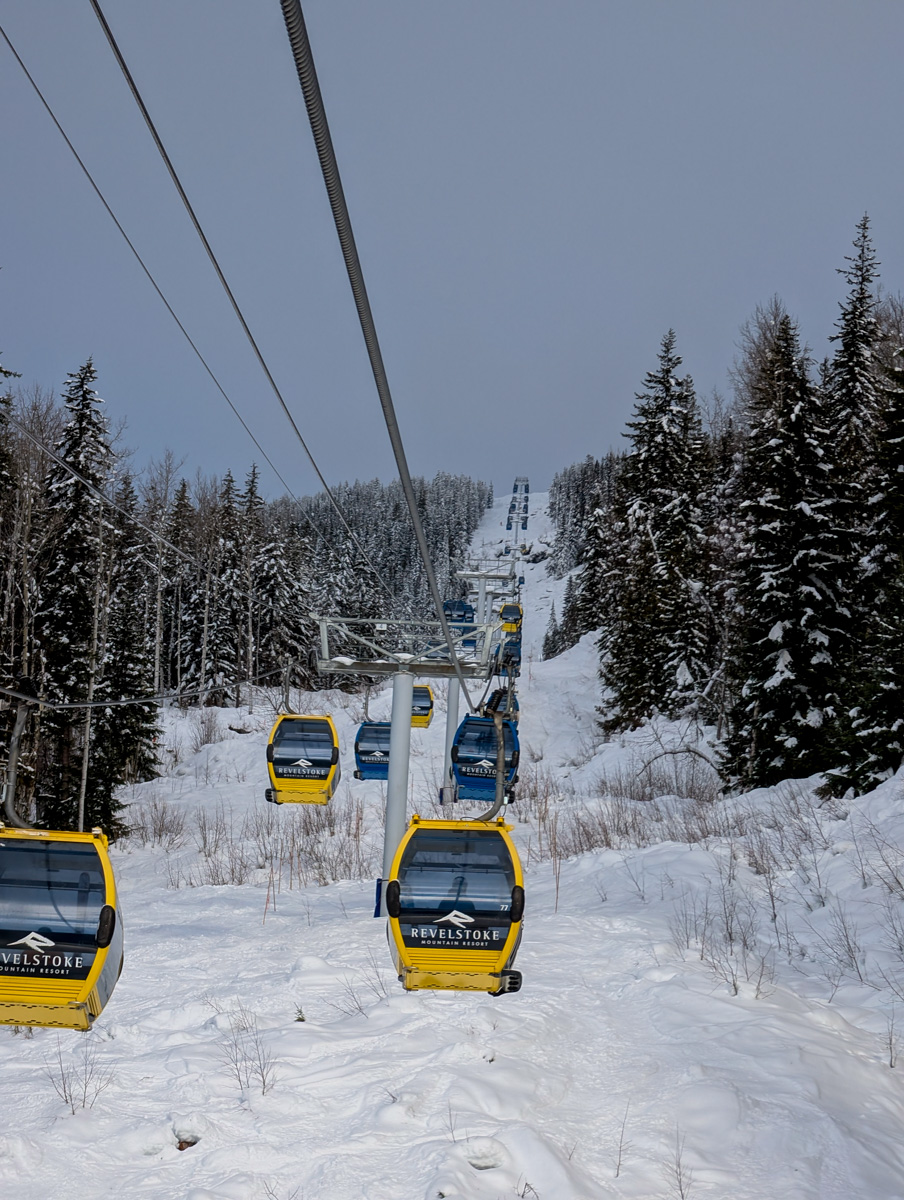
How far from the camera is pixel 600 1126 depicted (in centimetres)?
598

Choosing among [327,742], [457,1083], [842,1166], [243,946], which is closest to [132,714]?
[327,742]

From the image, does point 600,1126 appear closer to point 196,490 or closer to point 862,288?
point 862,288

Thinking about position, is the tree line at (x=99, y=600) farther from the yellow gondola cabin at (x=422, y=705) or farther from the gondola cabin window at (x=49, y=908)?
the yellow gondola cabin at (x=422, y=705)

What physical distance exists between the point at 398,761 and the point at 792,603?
471 inches

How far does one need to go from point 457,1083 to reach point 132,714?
2410 cm

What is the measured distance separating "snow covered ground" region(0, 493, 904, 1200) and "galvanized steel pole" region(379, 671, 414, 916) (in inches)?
54.1

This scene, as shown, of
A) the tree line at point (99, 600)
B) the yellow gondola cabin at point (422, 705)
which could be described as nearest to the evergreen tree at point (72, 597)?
the tree line at point (99, 600)

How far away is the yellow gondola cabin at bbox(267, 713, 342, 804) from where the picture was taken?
14.0 meters

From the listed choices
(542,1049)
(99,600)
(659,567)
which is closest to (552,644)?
(659,567)

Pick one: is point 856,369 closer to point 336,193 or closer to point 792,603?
point 792,603

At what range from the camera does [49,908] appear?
245 inches

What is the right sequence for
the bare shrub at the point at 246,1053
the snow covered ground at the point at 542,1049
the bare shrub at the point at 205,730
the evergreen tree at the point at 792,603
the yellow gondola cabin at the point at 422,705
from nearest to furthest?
the snow covered ground at the point at 542,1049, the bare shrub at the point at 246,1053, the evergreen tree at the point at 792,603, the yellow gondola cabin at the point at 422,705, the bare shrub at the point at 205,730

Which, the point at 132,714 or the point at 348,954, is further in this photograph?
the point at 132,714

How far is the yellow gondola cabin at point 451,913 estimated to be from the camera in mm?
6562
